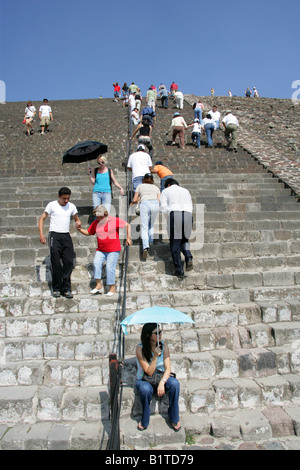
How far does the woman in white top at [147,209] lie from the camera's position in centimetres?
539

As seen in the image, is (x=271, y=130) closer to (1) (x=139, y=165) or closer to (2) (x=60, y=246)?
(1) (x=139, y=165)

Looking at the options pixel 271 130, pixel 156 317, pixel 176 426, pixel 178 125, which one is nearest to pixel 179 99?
pixel 271 130

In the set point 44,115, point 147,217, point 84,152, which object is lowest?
point 147,217

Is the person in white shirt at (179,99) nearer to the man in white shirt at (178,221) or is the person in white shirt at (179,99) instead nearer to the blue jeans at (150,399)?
the man in white shirt at (178,221)

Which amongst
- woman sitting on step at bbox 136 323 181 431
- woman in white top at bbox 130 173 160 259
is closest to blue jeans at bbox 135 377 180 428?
woman sitting on step at bbox 136 323 181 431

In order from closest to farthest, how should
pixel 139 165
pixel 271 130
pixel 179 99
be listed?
pixel 139 165 → pixel 271 130 → pixel 179 99

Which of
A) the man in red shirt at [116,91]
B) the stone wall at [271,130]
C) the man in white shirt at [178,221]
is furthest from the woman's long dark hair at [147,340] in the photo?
the man in red shirt at [116,91]

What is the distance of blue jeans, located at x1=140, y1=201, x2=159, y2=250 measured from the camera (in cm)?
539

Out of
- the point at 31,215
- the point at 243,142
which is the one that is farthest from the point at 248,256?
the point at 243,142

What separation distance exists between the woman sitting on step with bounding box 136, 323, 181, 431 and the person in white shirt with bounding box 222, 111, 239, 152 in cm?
875

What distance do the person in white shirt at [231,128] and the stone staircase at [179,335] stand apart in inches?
162

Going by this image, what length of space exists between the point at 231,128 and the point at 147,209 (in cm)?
666

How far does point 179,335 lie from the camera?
13.7 ft

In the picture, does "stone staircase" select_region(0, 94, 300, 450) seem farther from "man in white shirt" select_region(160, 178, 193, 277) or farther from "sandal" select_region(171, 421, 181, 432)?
"man in white shirt" select_region(160, 178, 193, 277)
